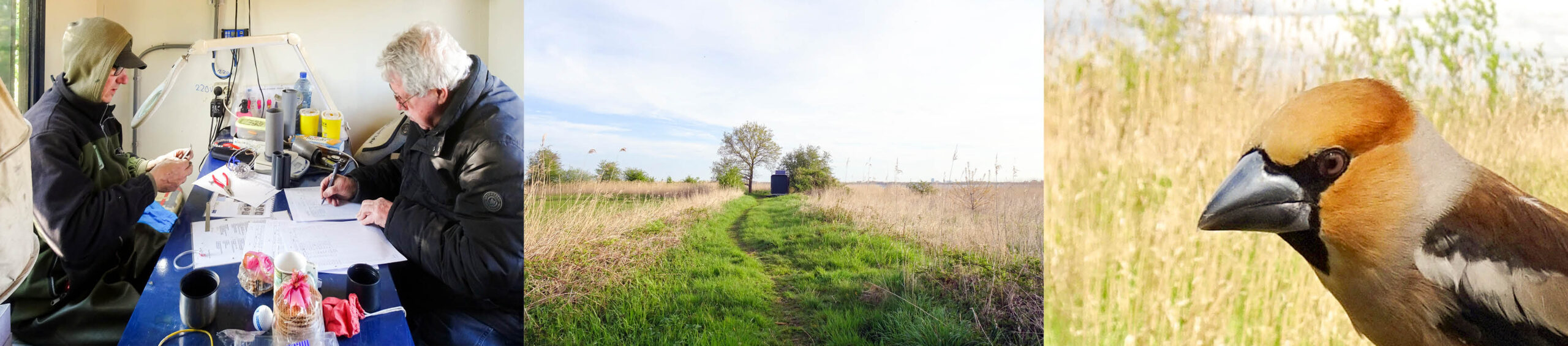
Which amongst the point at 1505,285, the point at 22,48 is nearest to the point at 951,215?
the point at 1505,285

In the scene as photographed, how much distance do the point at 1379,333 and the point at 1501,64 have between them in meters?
0.97

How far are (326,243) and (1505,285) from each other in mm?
3300

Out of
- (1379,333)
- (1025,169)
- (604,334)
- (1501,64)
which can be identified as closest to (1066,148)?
(1025,169)

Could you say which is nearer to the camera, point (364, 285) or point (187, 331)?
point (187, 331)

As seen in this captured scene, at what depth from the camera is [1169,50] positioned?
2.52 meters

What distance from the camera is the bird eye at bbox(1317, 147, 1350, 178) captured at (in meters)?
2.06

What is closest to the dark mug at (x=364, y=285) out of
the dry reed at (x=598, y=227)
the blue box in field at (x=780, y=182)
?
the dry reed at (x=598, y=227)

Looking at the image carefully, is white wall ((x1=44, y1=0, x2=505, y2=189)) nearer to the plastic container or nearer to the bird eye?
the plastic container

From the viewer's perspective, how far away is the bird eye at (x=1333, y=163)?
2057mm

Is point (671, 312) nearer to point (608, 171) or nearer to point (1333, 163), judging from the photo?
point (608, 171)

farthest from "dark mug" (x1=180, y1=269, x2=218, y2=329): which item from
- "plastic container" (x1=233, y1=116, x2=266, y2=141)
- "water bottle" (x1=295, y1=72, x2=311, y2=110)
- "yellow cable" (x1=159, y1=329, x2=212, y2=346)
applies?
"water bottle" (x1=295, y1=72, x2=311, y2=110)

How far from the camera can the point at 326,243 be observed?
6.79 ft

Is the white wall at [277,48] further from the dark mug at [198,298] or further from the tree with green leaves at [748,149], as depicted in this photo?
the tree with green leaves at [748,149]

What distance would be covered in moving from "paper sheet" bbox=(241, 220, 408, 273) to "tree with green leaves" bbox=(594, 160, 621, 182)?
799 millimetres
